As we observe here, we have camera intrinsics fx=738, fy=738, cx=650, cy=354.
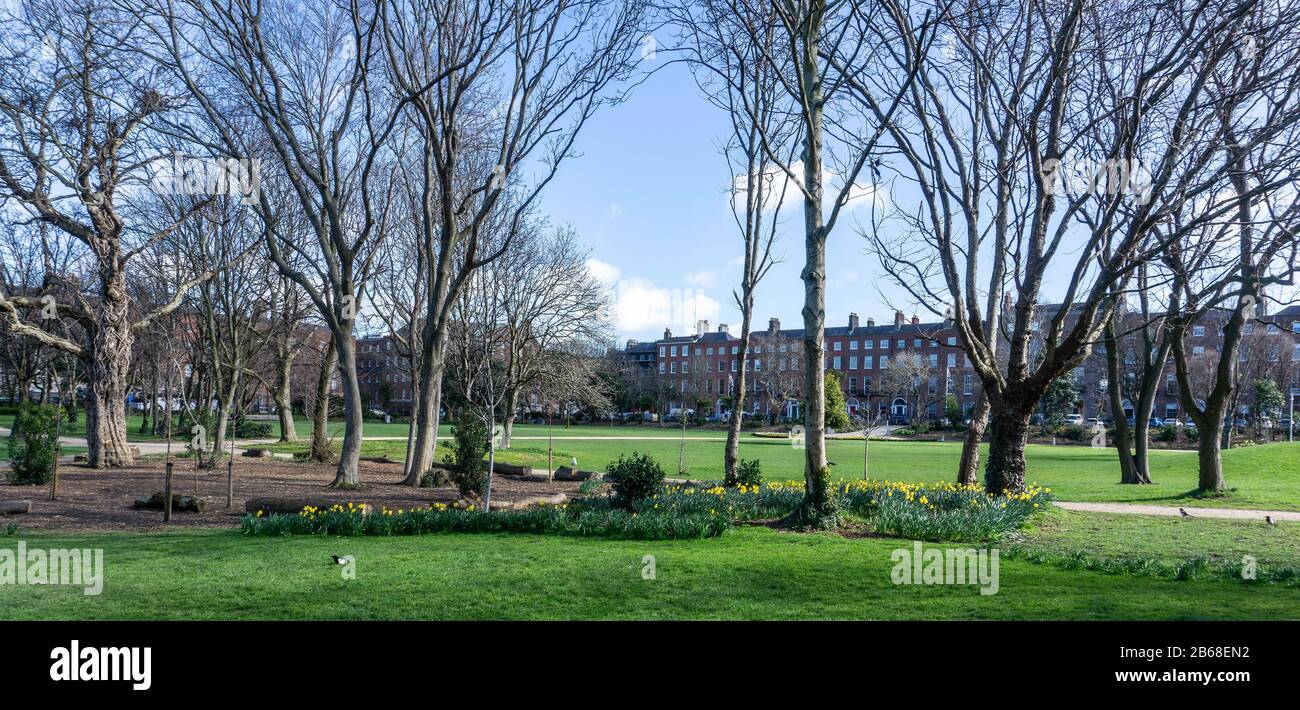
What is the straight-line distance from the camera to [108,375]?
65.2 ft

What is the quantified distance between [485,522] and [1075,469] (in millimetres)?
27724

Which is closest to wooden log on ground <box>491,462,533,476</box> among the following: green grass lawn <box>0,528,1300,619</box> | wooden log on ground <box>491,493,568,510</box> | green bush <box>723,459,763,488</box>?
wooden log on ground <box>491,493,568,510</box>

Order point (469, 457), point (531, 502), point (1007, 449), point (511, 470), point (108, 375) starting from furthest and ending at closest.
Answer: point (511, 470) < point (108, 375) < point (469, 457) < point (1007, 449) < point (531, 502)

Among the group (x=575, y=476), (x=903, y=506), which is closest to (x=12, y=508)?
(x=575, y=476)

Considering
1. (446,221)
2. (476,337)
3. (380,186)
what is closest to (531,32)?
(446,221)

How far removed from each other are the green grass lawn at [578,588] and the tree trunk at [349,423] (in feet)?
23.6

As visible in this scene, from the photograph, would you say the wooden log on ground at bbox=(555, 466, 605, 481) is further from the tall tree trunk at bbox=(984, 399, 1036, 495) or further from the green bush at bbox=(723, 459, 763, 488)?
the tall tree trunk at bbox=(984, 399, 1036, 495)

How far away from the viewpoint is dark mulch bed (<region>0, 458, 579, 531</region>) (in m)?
11.6

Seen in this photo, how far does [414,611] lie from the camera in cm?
606

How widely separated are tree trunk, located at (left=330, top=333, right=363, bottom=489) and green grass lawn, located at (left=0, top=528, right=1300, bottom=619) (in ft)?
23.6

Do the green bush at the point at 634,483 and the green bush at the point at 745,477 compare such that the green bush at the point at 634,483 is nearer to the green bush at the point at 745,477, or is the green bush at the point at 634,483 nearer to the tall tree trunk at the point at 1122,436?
the green bush at the point at 745,477

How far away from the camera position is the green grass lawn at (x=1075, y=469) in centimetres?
1805

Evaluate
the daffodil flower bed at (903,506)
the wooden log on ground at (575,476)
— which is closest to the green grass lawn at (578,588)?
the daffodil flower bed at (903,506)

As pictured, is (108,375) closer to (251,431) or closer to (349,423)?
(349,423)
